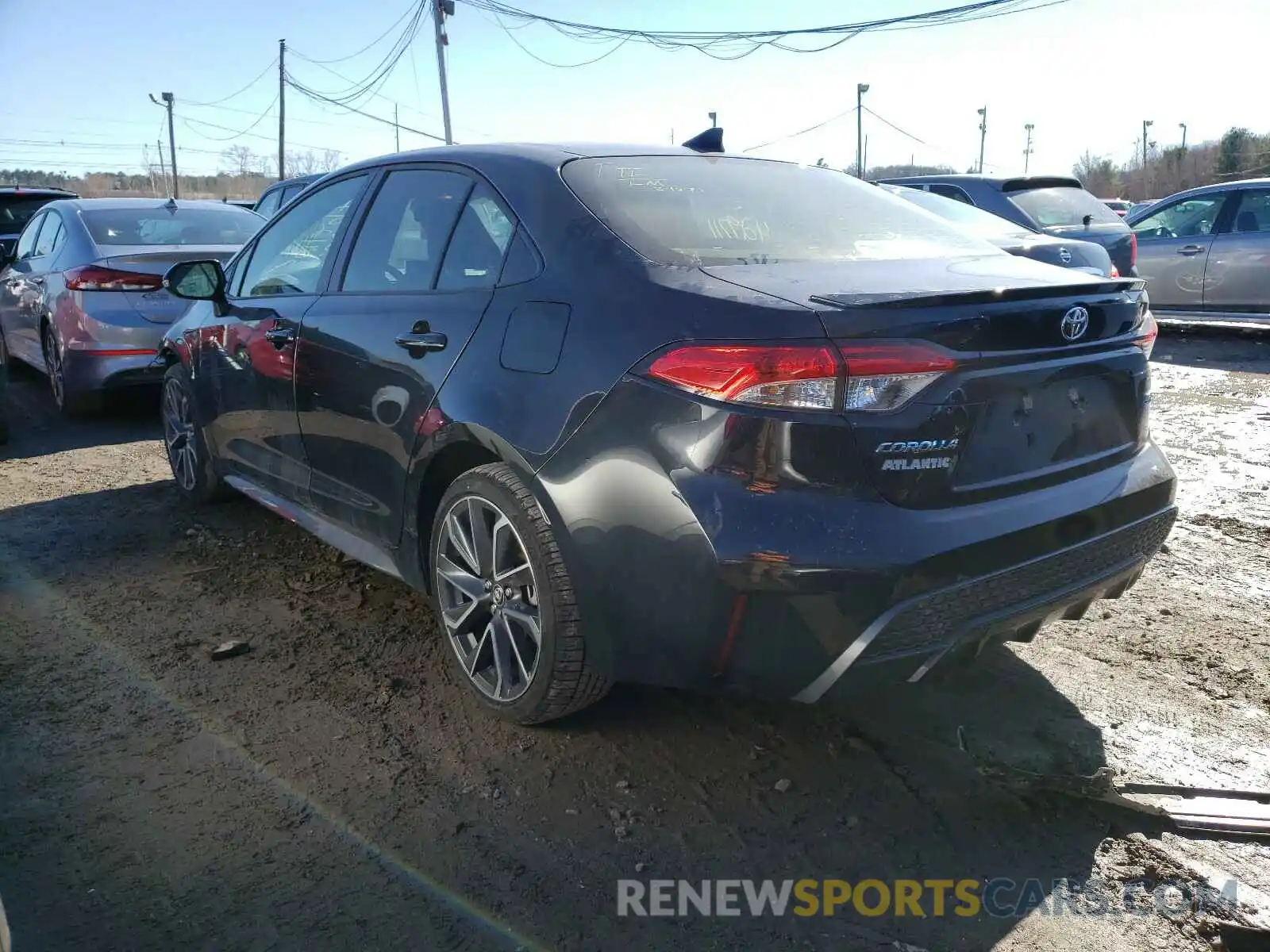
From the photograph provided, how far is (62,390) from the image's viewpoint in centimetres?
728

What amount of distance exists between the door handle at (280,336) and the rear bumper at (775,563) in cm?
166

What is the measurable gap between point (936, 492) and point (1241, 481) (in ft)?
13.2

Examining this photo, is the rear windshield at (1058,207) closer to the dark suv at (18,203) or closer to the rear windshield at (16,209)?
the dark suv at (18,203)

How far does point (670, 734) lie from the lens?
2.95 metres

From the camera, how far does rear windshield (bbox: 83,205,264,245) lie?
23.8 feet

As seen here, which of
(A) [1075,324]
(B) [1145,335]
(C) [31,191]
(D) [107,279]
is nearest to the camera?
(A) [1075,324]

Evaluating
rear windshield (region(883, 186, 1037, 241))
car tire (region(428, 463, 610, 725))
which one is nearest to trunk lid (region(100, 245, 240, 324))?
car tire (region(428, 463, 610, 725))

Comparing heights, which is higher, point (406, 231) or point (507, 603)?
point (406, 231)

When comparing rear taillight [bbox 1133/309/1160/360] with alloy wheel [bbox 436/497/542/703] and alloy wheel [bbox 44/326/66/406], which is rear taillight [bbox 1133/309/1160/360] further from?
alloy wheel [bbox 44/326/66/406]

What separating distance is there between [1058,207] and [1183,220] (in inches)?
103

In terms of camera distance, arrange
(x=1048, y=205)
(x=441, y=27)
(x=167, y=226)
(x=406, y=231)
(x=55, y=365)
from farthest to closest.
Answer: (x=441, y=27) → (x=1048, y=205) → (x=167, y=226) → (x=55, y=365) → (x=406, y=231)

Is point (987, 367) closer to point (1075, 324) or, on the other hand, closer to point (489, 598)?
point (1075, 324)

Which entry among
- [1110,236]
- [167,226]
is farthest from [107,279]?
[1110,236]

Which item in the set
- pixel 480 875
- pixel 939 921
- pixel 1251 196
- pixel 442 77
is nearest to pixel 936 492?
pixel 939 921
